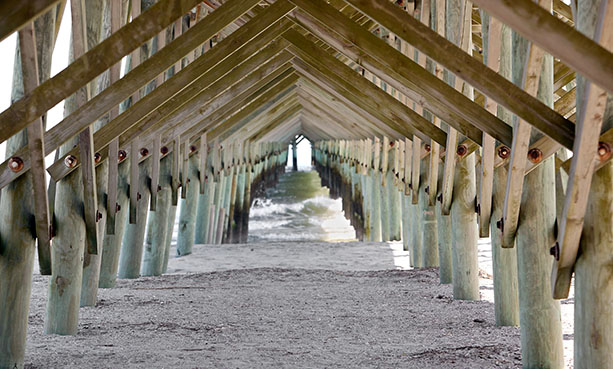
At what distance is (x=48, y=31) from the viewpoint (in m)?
3.96

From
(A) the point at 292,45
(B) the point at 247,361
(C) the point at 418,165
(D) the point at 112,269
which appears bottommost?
(B) the point at 247,361

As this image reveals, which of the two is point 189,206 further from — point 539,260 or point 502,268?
point 539,260

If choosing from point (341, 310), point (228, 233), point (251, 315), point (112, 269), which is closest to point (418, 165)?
point (341, 310)

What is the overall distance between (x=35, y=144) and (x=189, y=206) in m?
6.44

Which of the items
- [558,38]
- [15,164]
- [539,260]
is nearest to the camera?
[558,38]

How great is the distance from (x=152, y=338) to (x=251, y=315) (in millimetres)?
1158

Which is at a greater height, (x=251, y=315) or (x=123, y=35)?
(x=123, y=35)

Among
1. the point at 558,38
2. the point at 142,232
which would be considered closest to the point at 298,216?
the point at 142,232

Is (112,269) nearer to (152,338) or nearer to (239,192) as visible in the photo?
(152,338)

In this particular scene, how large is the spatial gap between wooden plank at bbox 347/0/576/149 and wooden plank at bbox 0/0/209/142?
906mm

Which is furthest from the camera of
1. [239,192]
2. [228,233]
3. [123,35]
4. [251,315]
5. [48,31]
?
[239,192]

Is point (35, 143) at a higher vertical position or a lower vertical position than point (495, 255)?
higher

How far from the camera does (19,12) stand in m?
2.22

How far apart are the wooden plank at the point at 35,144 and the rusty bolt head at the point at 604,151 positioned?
254cm
